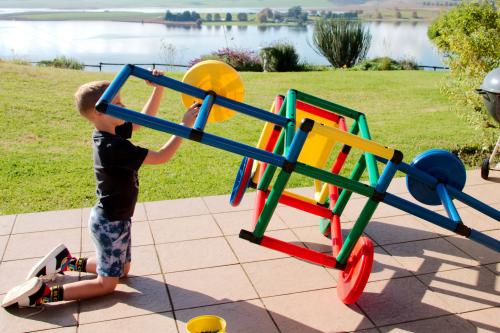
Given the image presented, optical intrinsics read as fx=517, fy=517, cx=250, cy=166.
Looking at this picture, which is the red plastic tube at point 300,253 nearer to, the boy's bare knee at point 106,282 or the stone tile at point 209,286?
the stone tile at point 209,286

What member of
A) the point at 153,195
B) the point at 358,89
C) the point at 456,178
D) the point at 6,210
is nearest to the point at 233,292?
the point at 456,178

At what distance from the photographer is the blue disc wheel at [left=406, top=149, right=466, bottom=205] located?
10.4ft

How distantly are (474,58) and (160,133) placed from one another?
13.5 feet

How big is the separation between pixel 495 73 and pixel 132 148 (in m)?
3.25

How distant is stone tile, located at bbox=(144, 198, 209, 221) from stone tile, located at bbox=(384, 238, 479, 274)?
62.1 inches

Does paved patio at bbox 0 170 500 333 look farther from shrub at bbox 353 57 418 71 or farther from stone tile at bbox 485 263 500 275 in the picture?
shrub at bbox 353 57 418 71

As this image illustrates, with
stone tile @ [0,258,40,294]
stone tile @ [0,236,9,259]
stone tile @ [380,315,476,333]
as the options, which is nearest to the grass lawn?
stone tile @ [0,236,9,259]

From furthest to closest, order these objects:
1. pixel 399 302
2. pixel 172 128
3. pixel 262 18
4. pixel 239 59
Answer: pixel 262 18
pixel 239 59
pixel 399 302
pixel 172 128

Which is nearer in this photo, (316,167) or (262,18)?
(316,167)

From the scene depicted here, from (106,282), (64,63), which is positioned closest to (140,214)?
(106,282)

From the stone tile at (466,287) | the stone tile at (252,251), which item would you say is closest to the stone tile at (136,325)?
the stone tile at (252,251)

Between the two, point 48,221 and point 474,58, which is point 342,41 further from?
point 48,221

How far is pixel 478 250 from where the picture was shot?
3785 mm

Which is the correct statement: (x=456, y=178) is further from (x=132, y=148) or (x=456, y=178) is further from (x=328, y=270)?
(x=132, y=148)
